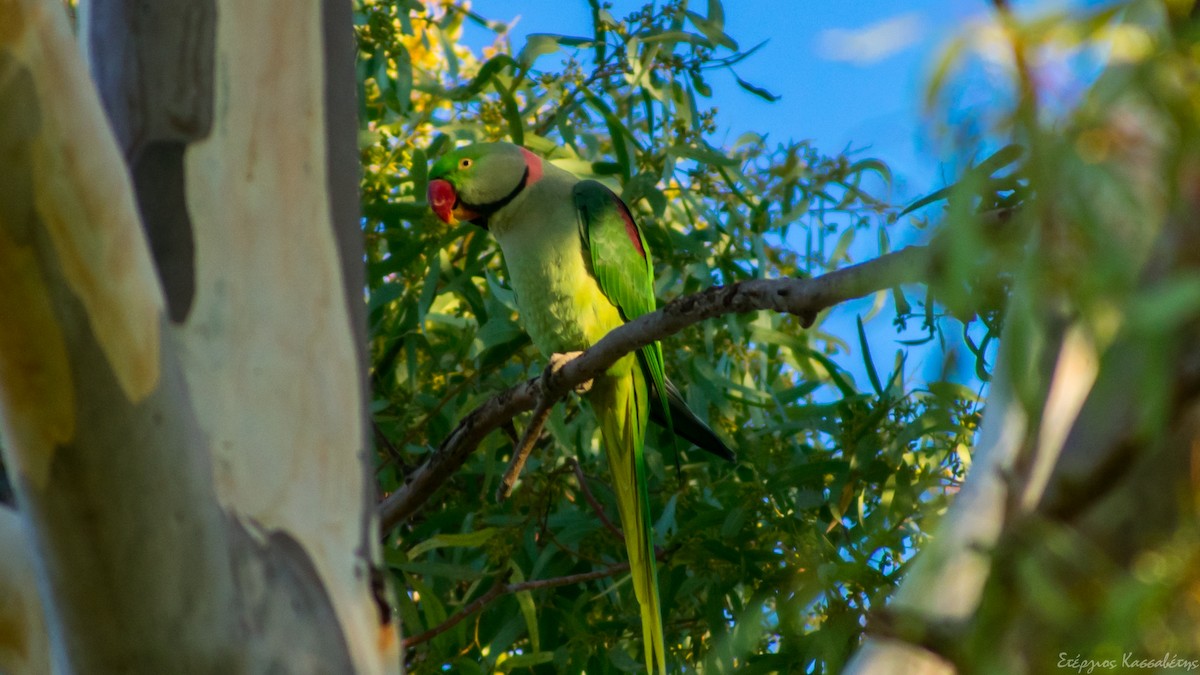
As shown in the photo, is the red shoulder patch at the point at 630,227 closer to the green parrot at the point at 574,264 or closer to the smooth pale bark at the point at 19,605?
the green parrot at the point at 574,264

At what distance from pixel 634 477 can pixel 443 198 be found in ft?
2.00

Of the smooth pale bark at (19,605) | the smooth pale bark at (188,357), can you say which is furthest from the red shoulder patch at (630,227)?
the smooth pale bark at (19,605)

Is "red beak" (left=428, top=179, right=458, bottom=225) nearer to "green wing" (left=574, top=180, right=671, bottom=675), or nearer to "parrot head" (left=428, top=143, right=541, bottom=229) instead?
"parrot head" (left=428, top=143, right=541, bottom=229)

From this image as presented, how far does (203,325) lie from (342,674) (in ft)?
0.73

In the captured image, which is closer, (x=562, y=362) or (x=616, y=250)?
(x=562, y=362)

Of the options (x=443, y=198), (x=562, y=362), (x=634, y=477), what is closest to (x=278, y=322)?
(x=562, y=362)

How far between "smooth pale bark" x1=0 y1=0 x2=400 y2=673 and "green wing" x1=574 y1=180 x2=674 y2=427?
50.8 inches

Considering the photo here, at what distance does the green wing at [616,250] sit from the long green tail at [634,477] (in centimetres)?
18

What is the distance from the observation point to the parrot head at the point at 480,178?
214cm

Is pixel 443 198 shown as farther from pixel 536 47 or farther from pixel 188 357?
pixel 188 357

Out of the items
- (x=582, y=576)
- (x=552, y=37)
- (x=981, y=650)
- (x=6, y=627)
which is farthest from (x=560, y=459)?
(x=981, y=650)

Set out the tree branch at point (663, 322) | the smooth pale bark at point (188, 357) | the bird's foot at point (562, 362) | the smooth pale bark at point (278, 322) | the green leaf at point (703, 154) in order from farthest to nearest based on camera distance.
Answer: the green leaf at point (703, 154), the bird's foot at point (562, 362), the tree branch at point (663, 322), the smooth pale bark at point (278, 322), the smooth pale bark at point (188, 357)

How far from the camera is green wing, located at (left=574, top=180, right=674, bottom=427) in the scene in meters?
2.13

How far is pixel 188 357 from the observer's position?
27.7 inches
